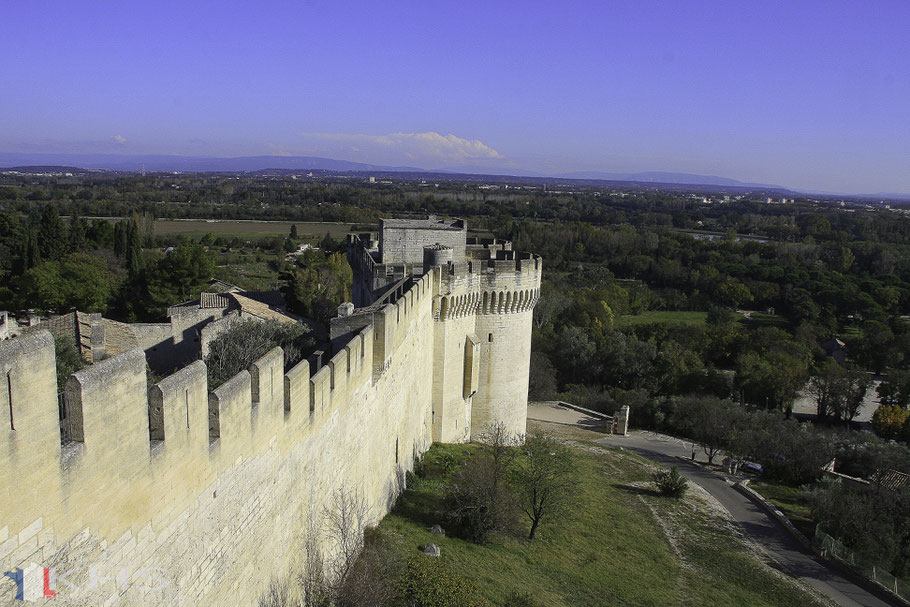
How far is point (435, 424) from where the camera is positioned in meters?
18.4

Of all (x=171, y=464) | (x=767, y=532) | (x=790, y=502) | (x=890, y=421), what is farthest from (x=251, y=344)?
(x=890, y=421)

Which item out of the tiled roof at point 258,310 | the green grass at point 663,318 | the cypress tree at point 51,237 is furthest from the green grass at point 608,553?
the green grass at point 663,318

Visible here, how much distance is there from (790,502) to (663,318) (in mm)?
37286

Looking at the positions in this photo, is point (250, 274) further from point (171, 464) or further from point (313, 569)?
point (171, 464)

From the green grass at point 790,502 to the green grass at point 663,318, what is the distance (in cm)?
2912

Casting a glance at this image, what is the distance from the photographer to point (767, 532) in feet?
67.2

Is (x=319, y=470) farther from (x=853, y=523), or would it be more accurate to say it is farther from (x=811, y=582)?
(x=853, y=523)

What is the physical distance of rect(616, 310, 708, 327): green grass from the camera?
57.2 metres

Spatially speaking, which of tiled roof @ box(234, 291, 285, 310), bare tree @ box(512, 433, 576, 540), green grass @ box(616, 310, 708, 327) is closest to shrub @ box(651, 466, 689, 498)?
bare tree @ box(512, 433, 576, 540)

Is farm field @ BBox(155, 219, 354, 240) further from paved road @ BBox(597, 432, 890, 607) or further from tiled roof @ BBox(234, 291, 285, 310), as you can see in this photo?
paved road @ BBox(597, 432, 890, 607)

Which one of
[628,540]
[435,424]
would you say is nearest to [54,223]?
[435,424]

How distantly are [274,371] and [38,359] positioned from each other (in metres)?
3.09

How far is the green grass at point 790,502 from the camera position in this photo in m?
21.7

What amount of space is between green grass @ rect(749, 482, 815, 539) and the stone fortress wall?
55.1 ft
